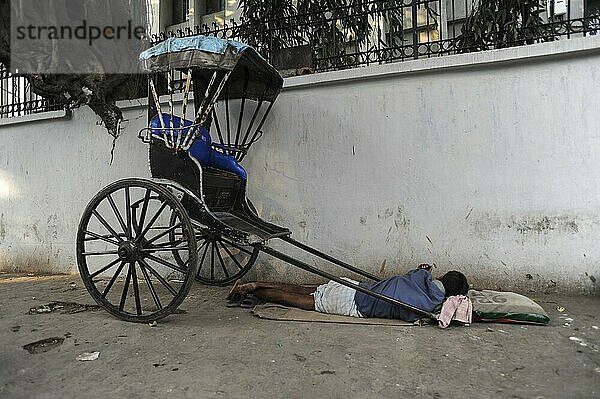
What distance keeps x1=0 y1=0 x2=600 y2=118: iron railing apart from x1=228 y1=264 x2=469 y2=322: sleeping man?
228 cm

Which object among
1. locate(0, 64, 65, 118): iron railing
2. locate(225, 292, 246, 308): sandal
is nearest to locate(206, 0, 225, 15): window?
locate(0, 64, 65, 118): iron railing

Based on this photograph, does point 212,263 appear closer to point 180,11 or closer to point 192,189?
point 192,189

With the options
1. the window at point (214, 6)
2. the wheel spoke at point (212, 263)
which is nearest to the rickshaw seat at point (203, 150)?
the wheel spoke at point (212, 263)

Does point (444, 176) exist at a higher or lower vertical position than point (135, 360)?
higher

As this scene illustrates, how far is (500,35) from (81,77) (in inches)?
176

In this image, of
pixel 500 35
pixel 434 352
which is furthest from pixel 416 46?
pixel 434 352

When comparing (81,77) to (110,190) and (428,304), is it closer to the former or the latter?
(110,190)

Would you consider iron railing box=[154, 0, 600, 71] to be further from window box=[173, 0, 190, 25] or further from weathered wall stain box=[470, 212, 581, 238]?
window box=[173, 0, 190, 25]

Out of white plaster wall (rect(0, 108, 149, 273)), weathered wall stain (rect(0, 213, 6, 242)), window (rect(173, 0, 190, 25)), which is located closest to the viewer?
white plaster wall (rect(0, 108, 149, 273))

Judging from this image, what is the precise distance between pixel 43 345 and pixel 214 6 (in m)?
8.98

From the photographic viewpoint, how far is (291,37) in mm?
5250

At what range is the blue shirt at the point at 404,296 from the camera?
324cm

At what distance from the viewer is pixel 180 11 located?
10969 millimetres

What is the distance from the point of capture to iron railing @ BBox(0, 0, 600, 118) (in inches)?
176
